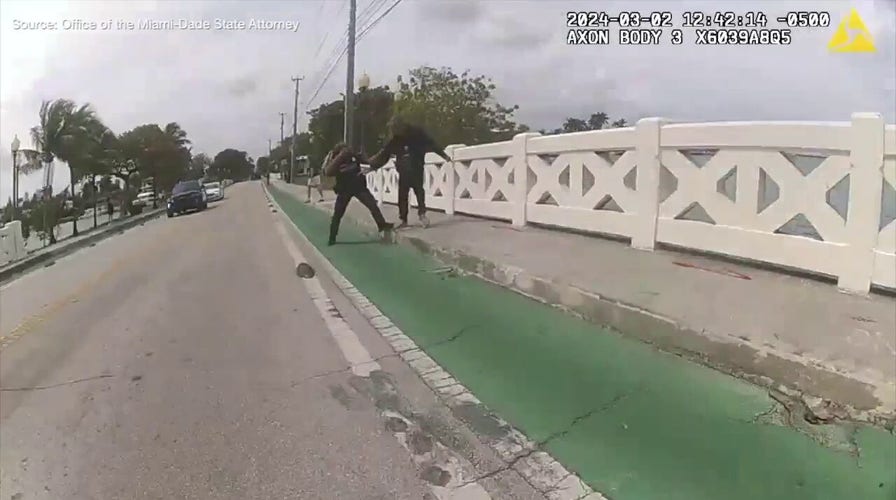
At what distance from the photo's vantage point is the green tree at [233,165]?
506ft

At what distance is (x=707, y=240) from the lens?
25.7 ft

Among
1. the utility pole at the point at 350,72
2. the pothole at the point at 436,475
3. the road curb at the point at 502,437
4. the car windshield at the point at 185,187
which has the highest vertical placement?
the utility pole at the point at 350,72

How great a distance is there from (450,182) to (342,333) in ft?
32.7

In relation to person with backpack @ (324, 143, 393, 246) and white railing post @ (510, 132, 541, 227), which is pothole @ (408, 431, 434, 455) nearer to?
white railing post @ (510, 132, 541, 227)

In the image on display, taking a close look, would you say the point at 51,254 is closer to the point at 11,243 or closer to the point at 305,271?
the point at 11,243

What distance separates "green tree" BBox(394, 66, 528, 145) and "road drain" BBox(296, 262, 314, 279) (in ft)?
71.7

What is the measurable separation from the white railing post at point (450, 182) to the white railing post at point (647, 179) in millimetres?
7794

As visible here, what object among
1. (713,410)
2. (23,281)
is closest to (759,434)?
(713,410)

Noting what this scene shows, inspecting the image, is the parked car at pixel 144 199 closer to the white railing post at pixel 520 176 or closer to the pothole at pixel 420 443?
the white railing post at pixel 520 176

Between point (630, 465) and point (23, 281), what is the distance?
584 inches

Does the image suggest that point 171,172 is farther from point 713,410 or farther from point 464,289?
point 713,410

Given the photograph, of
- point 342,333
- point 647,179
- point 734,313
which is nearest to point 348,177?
point 647,179

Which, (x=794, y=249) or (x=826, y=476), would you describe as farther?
(x=794, y=249)

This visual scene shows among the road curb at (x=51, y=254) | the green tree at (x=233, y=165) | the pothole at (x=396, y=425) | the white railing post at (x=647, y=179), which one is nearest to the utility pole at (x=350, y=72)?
the road curb at (x=51, y=254)
